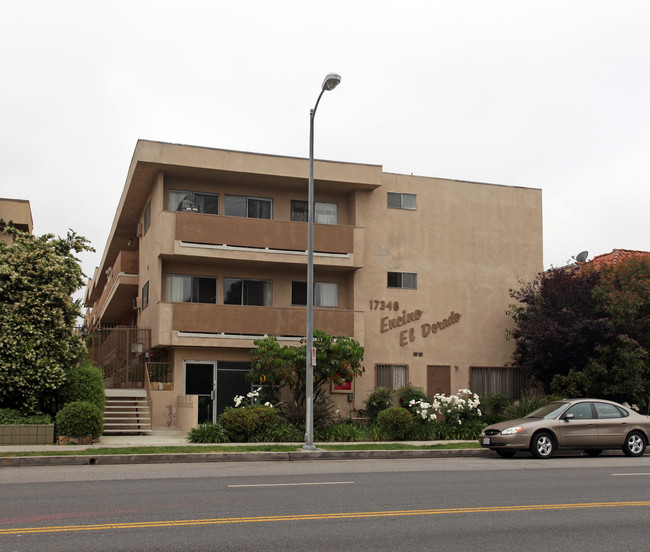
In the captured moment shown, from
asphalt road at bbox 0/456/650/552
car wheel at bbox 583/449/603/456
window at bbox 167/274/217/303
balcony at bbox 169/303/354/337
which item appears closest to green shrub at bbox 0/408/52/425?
asphalt road at bbox 0/456/650/552

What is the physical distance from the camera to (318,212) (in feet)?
97.8

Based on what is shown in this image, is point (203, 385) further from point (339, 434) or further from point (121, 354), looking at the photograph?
point (339, 434)

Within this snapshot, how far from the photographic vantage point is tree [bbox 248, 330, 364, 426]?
79.6ft

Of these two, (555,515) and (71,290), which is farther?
(71,290)

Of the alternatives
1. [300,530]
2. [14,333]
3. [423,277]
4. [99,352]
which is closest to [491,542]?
[300,530]

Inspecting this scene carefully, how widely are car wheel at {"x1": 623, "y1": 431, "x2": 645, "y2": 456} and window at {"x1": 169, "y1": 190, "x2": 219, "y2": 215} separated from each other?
15654mm

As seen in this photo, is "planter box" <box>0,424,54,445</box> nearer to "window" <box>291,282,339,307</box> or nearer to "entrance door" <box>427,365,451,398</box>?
"window" <box>291,282,339,307</box>

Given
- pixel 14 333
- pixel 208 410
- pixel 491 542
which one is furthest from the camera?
pixel 208 410

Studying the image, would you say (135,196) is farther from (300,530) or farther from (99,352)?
(300,530)

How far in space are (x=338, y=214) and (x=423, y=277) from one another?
13.1 ft

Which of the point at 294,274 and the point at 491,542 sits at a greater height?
the point at 294,274

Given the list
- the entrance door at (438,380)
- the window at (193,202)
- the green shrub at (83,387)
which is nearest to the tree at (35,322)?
the green shrub at (83,387)

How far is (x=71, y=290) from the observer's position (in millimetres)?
22266

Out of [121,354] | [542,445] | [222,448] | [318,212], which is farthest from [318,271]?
[542,445]
